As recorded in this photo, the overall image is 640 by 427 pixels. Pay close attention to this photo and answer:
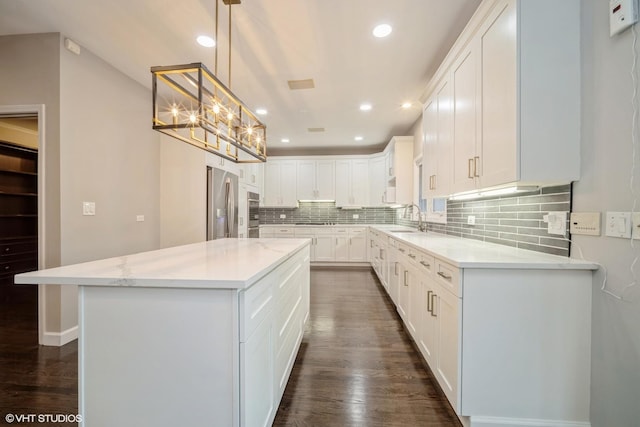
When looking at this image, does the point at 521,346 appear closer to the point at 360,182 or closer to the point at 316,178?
the point at 360,182

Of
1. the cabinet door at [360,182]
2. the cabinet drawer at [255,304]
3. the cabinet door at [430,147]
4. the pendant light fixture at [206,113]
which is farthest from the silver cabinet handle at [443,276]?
the cabinet door at [360,182]

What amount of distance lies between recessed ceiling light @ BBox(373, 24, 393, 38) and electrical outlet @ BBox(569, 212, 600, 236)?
6.19ft

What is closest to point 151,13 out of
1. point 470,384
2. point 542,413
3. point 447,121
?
point 447,121

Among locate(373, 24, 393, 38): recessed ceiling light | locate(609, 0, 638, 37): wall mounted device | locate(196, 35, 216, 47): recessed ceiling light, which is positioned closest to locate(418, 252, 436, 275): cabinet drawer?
locate(609, 0, 638, 37): wall mounted device

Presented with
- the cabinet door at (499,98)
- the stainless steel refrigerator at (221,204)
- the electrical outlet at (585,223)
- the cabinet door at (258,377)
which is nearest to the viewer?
the cabinet door at (258,377)

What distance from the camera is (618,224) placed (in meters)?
1.21

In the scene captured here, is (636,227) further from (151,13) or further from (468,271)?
(151,13)

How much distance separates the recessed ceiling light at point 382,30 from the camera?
218 centimetres

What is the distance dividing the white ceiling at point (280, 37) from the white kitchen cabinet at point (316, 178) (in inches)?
104

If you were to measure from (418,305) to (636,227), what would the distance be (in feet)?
4.42

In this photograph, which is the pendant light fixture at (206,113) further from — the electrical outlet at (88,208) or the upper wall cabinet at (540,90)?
the upper wall cabinet at (540,90)

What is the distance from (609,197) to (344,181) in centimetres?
502

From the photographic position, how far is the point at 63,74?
7.88 ft

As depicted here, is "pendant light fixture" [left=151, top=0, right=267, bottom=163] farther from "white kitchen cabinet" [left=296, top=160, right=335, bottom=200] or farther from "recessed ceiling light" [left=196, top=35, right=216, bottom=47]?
"white kitchen cabinet" [left=296, top=160, right=335, bottom=200]
